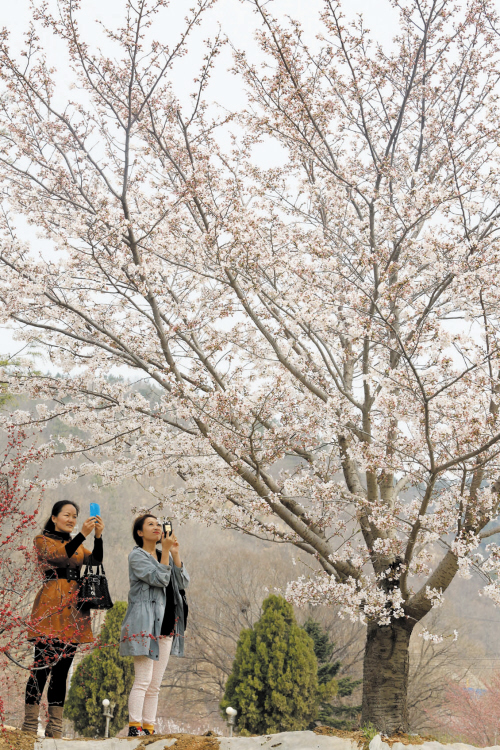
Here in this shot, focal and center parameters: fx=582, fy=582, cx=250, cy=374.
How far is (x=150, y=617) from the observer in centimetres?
327

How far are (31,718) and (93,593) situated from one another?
71 cm

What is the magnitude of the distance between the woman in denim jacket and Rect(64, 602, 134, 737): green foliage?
6.58 meters

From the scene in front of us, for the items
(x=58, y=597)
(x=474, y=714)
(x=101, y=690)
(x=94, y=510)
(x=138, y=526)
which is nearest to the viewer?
(x=58, y=597)

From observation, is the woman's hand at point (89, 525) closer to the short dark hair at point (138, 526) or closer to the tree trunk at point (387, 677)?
→ the short dark hair at point (138, 526)

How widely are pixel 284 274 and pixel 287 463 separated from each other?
19.6 metres

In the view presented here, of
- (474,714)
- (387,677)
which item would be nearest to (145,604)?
(387,677)

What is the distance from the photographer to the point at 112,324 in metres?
5.39

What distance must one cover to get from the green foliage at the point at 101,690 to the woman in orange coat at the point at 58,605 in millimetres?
6808

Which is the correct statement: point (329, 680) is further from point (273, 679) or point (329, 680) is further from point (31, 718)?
point (31, 718)

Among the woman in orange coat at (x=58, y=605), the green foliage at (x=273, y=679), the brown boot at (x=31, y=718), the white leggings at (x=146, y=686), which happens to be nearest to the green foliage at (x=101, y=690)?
the green foliage at (x=273, y=679)

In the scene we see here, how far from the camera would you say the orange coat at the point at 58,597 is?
2969 millimetres

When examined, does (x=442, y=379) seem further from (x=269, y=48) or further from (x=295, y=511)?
(x=269, y=48)

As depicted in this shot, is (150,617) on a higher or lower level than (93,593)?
lower

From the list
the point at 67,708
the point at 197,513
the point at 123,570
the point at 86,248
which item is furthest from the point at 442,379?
the point at 123,570
